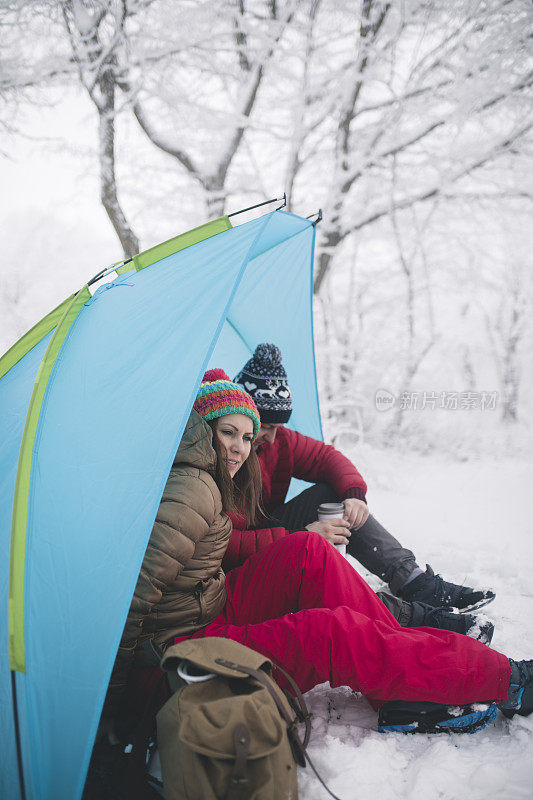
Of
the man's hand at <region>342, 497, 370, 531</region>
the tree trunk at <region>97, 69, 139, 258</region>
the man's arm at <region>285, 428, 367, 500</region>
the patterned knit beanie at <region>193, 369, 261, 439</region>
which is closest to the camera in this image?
the patterned knit beanie at <region>193, 369, 261, 439</region>

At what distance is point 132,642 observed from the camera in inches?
45.9

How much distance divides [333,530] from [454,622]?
53 centimetres

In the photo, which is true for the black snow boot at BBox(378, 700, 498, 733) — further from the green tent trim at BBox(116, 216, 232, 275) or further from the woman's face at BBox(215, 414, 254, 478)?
the green tent trim at BBox(116, 216, 232, 275)

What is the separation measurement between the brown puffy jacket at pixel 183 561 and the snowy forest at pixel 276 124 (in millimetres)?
3976

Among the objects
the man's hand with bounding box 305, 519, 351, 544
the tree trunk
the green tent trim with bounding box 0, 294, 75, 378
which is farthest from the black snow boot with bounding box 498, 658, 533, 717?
the tree trunk

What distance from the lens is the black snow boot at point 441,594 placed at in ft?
6.14

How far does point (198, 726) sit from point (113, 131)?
5.37m

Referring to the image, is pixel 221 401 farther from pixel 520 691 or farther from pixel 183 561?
pixel 520 691

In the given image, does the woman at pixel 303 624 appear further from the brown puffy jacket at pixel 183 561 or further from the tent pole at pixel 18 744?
the tent pole at pixel 18 744

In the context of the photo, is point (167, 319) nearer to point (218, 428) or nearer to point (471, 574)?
point (218, 428)

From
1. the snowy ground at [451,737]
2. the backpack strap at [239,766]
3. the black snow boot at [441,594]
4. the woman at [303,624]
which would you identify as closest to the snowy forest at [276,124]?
the snowy ground at [451,737]

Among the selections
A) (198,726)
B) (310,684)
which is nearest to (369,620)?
(310,684)

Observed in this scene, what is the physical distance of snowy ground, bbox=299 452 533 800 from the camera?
113 cm

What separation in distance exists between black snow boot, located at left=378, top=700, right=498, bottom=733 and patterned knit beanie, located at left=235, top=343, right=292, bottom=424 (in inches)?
47.9
